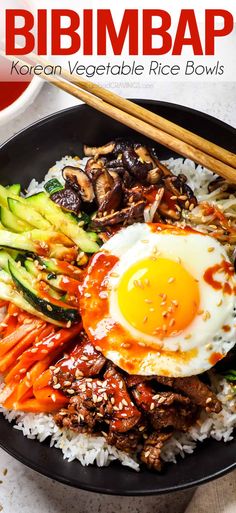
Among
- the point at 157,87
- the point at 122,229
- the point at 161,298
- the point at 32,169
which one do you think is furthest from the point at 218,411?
the point at 157,87

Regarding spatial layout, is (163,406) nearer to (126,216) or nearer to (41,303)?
(41,303)

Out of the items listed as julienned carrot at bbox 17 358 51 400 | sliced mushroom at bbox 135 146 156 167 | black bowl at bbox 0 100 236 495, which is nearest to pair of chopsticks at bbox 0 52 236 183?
sliced mushroom at bbox 135 146 156 167

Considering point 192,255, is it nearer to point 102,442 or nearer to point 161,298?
point 161,298

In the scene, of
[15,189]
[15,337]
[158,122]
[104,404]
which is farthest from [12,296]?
[158,122]

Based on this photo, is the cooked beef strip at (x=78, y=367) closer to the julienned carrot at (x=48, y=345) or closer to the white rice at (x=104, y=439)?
the julienned carrot at (x=48, y=345)

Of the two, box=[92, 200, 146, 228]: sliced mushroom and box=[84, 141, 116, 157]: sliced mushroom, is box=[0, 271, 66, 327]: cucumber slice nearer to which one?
box=[92, 200, 146, 228]: sliced mushroom
